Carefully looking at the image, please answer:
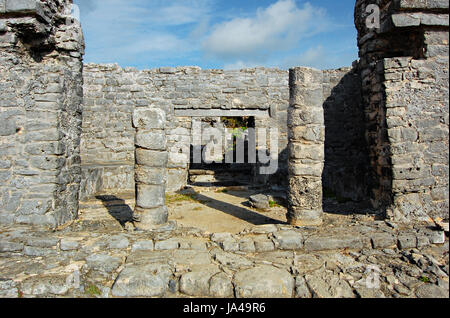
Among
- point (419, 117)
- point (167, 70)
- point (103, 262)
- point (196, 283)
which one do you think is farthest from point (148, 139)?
point (167, 70)

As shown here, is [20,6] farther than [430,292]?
Yes

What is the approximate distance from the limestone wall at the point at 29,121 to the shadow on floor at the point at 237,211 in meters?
3.66

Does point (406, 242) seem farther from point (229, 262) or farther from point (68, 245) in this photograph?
point (68, 245)

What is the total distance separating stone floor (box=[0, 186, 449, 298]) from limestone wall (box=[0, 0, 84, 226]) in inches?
18.6

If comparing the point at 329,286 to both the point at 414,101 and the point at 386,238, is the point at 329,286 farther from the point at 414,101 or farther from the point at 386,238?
the point at 414,101

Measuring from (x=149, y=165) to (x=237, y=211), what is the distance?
2.92 metres

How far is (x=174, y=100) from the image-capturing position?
1081 cm

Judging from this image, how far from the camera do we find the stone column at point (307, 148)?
5738 millimetres

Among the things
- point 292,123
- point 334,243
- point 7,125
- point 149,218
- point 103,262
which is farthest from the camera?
point 292,123

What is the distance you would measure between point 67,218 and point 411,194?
20.3 feet

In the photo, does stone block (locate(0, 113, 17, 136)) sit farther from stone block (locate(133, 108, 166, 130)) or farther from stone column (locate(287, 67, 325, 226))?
stone column (locate(287, 67, 325, 226))

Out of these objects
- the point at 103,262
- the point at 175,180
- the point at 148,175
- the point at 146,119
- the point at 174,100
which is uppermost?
the point at 174,100

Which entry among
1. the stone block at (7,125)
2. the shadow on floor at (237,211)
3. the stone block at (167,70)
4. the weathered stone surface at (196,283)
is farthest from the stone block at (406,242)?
the stone block at (167,70)

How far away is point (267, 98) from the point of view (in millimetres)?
10906
